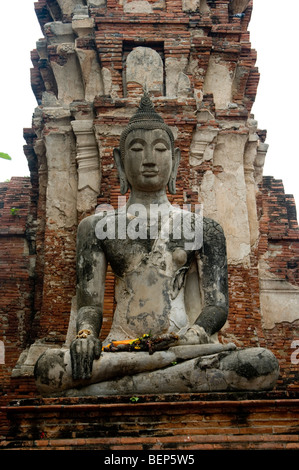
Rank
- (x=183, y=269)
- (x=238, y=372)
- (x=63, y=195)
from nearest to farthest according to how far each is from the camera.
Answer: (x=238, y=372), (x=183, y=269), (x=63, y=195)

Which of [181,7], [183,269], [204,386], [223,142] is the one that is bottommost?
[204,386]

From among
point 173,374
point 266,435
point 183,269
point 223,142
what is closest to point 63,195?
point 223,142

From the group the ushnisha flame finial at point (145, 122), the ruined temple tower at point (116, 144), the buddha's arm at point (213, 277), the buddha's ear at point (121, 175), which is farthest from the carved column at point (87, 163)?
the buddha's arm at point (213, 277)

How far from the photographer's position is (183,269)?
20.8ft

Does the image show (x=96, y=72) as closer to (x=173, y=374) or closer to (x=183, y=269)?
(x=183, y=269)

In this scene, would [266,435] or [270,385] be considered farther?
[270,385]

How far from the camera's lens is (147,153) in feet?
21.6

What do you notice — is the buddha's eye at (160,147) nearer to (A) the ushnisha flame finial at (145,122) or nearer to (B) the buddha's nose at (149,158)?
(B) the buddha's nose at (149,158)

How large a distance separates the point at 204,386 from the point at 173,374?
25cm

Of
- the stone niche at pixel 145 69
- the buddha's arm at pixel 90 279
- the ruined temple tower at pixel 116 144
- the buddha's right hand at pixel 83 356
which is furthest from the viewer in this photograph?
the stone niche at pixel 145 69

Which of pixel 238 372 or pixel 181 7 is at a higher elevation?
pixel 181 7

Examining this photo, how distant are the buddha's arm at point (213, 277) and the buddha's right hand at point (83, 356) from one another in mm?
1010

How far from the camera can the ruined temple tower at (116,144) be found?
9.57 metres

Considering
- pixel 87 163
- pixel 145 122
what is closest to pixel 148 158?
pixel 145 122
